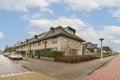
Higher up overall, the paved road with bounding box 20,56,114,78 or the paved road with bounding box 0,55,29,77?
the paved road with bounding box 20,56,114,78

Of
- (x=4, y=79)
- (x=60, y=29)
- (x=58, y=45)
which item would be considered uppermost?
(x=60, y=29)

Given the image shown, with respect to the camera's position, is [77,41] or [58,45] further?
[77,41]

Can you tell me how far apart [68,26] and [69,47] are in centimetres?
767

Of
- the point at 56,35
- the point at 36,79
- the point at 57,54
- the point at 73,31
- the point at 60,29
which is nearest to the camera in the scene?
the point at 36,79

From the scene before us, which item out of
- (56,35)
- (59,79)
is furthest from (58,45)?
(59,79)

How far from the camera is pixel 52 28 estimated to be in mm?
46688

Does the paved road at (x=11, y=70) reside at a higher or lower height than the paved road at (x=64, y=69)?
lower

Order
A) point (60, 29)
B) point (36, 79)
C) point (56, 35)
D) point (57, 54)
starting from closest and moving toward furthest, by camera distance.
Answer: point (36, 79) → point (57, 54) → point (56, 35) → point (60, 29)

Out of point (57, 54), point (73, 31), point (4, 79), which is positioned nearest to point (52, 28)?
point (73, 31)

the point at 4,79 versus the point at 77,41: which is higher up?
the point at 77,41

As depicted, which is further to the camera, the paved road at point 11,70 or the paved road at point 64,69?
the paved road at point 11,70

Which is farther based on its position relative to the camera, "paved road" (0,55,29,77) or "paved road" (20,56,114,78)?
"paved road" (0,55,29,77)

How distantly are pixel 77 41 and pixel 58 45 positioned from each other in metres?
9.17

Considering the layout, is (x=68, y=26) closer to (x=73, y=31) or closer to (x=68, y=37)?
(x=73, y=31)
